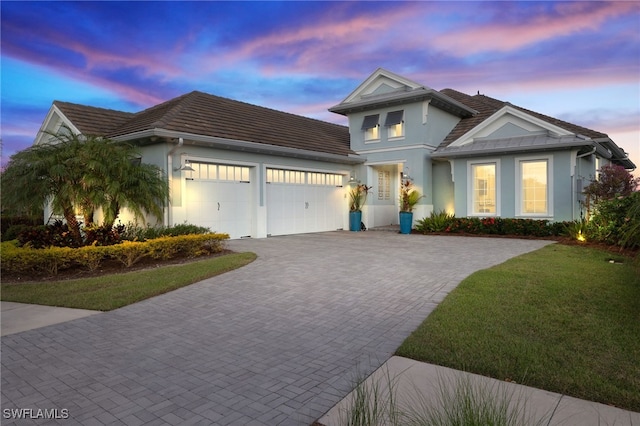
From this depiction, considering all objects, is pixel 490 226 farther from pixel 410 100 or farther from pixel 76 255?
pixel 76 255

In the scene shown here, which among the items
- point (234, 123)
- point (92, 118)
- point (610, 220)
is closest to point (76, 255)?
point (234, 123)

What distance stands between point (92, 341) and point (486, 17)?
12.6m

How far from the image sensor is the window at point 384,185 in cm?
1980

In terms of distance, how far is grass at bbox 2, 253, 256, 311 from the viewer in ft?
21.0

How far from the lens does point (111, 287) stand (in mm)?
7223

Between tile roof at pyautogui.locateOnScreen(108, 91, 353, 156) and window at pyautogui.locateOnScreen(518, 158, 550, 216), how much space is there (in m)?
7.67

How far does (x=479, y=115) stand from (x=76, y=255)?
1858 cm

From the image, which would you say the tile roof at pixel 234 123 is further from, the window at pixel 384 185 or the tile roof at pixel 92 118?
the window at pixel 384 185

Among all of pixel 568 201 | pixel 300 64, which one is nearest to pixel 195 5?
pixel 300 64

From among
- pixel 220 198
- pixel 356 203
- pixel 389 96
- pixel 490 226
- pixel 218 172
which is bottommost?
pixel 490 226

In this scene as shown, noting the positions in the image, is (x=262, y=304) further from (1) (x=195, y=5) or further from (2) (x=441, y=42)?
(2) (x=441, y=42)

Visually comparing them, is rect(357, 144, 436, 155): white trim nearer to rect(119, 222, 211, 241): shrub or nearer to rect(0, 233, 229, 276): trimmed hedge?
rect(119, 222, 211, 241): shrub

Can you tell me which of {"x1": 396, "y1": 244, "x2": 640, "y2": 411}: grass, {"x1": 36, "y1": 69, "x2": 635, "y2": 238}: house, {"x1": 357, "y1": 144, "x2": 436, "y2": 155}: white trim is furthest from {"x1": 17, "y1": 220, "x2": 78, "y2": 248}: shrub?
{"x1": 357, "y1": 144, "x2": 436, "y2": 155}: white trim

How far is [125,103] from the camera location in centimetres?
2355
